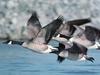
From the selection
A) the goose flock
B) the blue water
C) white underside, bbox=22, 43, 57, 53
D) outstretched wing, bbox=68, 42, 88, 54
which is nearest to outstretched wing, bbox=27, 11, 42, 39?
the goose flock

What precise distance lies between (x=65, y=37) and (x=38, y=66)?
1602 centimetres

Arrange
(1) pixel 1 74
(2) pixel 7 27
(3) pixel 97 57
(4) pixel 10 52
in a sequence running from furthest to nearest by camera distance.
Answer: (2) pixel 7 27, (4) pixel 10 52, (3) pixel 97 57, (1) pixel 1 74

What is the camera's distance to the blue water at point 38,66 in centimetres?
1806

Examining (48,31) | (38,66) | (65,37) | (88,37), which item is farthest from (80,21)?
(38,66)

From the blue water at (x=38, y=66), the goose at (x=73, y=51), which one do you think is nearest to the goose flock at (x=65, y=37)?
the goose at (x=73, y=51)

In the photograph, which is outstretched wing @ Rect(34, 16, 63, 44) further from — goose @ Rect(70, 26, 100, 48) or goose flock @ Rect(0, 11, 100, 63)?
goose @ Rect(70, 26, 100, 48)

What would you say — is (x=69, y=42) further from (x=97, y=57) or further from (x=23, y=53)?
(x=23, y=53)

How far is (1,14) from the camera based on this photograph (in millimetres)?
29438

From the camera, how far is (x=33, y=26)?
501 cm

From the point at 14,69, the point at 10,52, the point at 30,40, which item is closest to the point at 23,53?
the point at 10,52

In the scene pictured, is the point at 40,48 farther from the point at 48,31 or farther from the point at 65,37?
the point at 65,37

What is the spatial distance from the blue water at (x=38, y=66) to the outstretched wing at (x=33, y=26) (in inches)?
491

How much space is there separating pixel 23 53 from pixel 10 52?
930mm

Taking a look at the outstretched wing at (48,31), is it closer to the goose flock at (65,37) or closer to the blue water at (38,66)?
the goose flock at (65,37)
